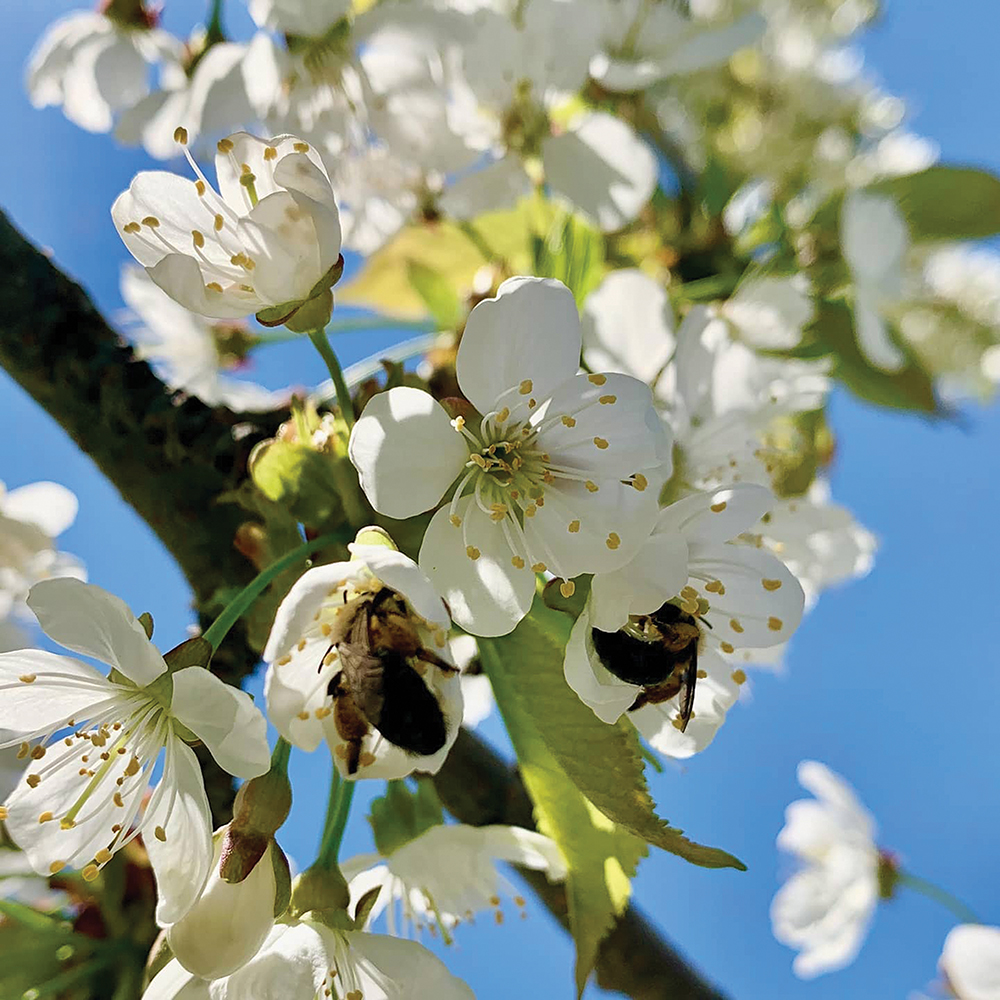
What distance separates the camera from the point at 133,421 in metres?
0.71

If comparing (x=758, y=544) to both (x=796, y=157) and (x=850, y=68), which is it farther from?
(x=850, y=68)

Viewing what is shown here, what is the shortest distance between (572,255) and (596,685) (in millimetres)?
563

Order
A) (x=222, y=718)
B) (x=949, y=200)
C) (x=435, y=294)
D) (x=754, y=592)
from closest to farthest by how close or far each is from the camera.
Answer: (x=222, y=718) < (x=754, y=592) < (x=435, y=294) < (x=949, y=200)

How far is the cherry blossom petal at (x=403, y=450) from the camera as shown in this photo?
1.38 ft

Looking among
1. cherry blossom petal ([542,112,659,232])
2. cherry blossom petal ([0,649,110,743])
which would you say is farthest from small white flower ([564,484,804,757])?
cherry blossom petal ([542,112,659,232])

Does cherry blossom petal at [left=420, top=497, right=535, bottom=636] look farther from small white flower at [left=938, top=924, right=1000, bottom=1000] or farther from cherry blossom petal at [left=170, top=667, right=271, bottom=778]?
small white flower at [left=938, top=924, right=1000, bottom=1000]

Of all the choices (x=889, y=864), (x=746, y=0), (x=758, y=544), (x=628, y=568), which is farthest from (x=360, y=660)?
(x=746, y=0)

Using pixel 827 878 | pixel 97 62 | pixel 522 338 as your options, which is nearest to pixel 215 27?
pixel 97 62

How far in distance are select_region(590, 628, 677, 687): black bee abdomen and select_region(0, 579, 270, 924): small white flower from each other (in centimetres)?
16

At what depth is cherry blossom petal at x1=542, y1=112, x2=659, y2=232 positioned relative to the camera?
0.86m

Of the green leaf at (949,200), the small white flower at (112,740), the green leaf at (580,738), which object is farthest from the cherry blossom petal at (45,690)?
the green leaf at (949,200)

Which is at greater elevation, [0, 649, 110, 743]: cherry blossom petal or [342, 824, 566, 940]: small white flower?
[0, 649, 110, 743]: cherry blossom petal

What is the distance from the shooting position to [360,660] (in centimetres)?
40

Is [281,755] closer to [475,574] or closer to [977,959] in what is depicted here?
[475,574]
